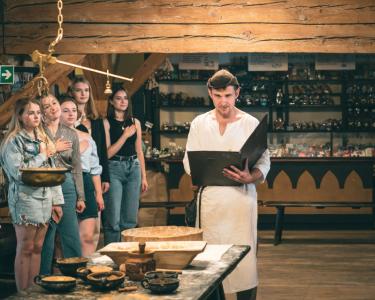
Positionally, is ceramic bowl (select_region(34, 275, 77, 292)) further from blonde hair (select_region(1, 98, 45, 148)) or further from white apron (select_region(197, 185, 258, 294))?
blonde hair (select_region(1, 98, 45, 148))

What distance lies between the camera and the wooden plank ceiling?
7125 millimetres

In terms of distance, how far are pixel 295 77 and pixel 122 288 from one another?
883 cm

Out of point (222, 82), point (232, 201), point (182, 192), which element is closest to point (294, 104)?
point (182, 192)

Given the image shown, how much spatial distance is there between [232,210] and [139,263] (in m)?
1.50

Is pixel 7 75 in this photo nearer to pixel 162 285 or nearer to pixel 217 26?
pixel 217 26

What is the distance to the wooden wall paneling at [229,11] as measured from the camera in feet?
23.4

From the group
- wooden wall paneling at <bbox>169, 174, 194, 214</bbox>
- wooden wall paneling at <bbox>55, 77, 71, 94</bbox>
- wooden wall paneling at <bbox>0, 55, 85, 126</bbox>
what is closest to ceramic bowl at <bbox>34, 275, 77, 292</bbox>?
wooden wall paneling at <bbox>0, 55, 85, 126</bbox>

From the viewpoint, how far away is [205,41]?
23.5 feet

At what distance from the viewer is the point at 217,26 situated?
281 inches

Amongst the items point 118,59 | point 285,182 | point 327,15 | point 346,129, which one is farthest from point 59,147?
point 118,59

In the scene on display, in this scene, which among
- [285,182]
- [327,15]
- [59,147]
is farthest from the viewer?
[285,182]

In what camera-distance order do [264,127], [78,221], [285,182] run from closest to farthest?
[264,127] < [78,221] < [285,182]

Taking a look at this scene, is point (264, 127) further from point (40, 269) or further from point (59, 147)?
point (40, 269)

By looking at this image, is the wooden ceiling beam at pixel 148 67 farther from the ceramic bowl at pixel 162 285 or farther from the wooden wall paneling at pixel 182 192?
the ceramic bowl at pixel 162 285
